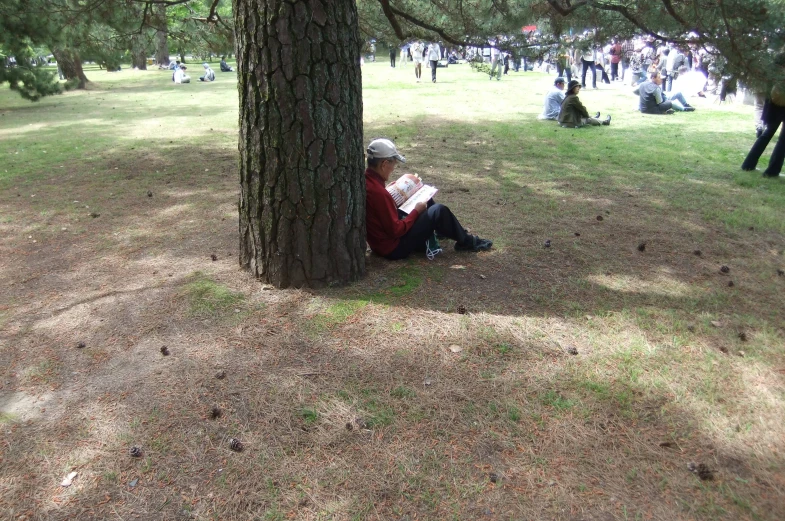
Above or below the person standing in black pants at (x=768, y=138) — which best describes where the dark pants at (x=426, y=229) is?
below

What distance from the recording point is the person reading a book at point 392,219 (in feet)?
14.8

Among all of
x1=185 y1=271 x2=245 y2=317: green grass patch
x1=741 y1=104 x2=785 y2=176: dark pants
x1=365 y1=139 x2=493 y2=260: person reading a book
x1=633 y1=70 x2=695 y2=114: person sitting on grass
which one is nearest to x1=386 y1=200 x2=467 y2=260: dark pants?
x1=365 y1=139 x2=493 y2=260: person reading a book

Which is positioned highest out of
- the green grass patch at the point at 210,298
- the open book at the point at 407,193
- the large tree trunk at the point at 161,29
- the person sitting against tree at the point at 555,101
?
the large tree trunk at the point at 161,29

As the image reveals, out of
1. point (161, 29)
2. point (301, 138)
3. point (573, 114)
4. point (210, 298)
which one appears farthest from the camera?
point (573, 114)

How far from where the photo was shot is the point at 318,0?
3785 millimetres

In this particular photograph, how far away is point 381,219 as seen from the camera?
460cm

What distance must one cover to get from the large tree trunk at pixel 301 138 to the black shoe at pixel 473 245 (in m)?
1.13

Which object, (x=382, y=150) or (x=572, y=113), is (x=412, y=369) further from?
(x=572, y=113)

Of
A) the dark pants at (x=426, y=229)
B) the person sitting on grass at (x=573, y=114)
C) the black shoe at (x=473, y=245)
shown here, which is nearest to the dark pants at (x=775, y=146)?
the person sitting on grass at (x=573, y=114)

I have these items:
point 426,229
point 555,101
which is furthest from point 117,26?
point 555,101

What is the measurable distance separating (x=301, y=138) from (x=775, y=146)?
721 cm

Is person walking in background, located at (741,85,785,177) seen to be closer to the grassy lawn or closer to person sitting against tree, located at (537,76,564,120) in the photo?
the grassy lawn

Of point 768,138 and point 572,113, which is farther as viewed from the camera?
point 572,113

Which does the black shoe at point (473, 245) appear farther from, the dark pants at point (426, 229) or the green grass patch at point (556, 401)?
the green grass patch at point (556, 401)
